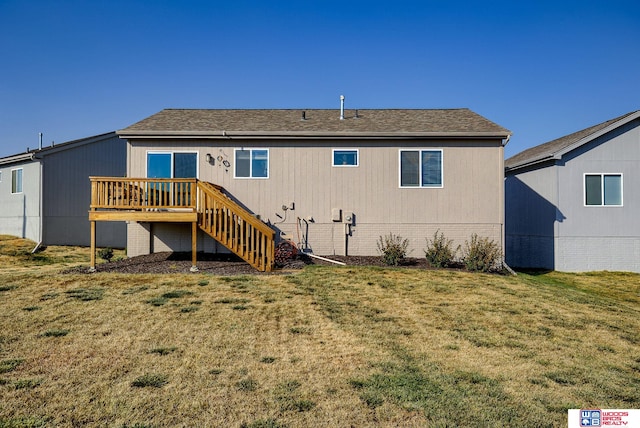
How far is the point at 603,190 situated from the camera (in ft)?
43.9

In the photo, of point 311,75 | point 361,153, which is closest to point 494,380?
point 361,153

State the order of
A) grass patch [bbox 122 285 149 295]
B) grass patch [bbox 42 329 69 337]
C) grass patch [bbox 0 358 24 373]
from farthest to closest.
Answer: grass patch [bbox 122 285 149 295]
grass patch [bbox 42 329 69 337]
grass patch [bbox 0 358 24 373]

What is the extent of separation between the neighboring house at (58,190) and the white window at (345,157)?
11.1 meters

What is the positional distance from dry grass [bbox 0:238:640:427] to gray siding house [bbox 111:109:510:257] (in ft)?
11.3

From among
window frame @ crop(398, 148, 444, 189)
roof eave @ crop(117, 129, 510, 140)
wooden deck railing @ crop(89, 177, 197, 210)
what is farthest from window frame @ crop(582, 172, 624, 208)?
wooden deck railing @ crop(89, 177, 197, 210)

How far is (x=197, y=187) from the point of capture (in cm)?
1049

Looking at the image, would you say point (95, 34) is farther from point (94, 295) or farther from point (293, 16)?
point (94, 295)

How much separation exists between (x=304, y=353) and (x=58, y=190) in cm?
1653

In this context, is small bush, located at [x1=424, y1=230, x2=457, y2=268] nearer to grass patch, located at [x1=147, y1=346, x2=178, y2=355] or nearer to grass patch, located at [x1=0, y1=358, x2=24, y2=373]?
grass patch, located at [x1=147, y1=346, x2=178, y2=355]

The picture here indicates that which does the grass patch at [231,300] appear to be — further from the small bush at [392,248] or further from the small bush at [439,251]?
the small bush at [439,251]

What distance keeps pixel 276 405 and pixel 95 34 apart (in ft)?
54.2

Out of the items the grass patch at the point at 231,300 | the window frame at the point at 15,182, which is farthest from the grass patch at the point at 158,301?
the window frame at the point at 15,182

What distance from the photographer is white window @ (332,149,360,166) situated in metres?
12.6

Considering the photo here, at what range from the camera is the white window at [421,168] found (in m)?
12.5
